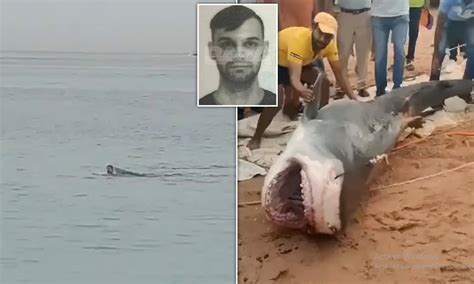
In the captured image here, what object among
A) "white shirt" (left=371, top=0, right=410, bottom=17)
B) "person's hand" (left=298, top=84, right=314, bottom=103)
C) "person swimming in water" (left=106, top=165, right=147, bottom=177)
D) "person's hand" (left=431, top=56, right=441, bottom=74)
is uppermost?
"white shirt" (left=371, top=0, right=410, bottom=17)

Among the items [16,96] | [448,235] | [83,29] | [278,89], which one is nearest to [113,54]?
[83,29]

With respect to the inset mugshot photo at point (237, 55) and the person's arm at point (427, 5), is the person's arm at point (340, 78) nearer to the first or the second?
the inset mugshot photo at point (237, 55)

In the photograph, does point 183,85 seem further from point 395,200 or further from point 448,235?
point 448,235

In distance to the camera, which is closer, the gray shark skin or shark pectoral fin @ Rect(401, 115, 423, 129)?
the gray shark skin

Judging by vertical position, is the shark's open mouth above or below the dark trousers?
below

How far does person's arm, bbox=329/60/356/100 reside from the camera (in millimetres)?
1981

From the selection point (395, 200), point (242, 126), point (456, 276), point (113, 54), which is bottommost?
point (456, 276)

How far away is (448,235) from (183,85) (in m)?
0.80

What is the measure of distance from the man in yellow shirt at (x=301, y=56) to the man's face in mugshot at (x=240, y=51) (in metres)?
0.06

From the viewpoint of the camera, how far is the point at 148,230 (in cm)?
197

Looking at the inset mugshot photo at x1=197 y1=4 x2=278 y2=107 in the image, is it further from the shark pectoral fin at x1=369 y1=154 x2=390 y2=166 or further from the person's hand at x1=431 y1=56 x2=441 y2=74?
the person's hand at x1=431 y1=56 x2=441 y2=74

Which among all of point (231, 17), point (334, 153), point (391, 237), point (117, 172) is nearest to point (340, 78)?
point (334, 153)

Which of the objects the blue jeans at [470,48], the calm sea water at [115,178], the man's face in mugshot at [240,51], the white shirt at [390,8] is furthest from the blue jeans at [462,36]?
the calm sea water at [115,178]

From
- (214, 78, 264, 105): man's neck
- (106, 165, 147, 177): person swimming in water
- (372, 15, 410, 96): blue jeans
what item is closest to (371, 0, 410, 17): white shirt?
(372, 15, 410, 96): blue jeans
